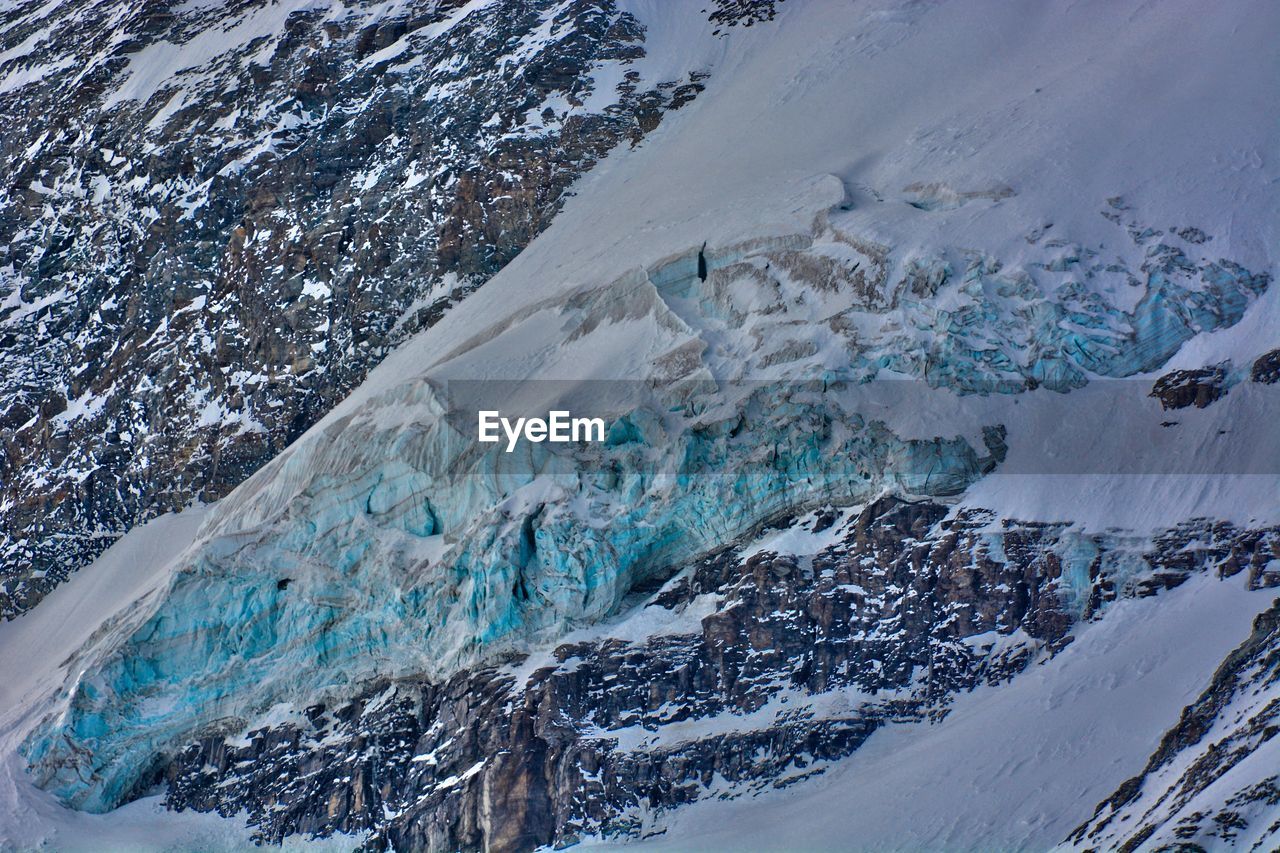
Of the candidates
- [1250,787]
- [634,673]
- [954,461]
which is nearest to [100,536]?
[634,673]

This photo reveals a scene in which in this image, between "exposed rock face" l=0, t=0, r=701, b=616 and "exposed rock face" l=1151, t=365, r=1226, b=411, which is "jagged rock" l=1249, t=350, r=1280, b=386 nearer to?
"exposed rock face" l=1151, t=365, r=1226, b=411

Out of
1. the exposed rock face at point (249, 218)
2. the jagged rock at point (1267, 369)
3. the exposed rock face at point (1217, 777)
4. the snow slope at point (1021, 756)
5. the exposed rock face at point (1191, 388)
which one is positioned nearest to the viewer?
the exposed rock face at point (1217, 777)

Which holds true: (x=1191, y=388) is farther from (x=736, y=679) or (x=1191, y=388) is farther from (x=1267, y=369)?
(x=736, y=679)

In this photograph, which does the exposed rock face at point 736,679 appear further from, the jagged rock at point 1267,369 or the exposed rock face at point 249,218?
the exposed rock face at point 249,218

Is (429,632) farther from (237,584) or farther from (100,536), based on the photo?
(100,536)

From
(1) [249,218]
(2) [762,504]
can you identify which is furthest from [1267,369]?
(1) [249,218]

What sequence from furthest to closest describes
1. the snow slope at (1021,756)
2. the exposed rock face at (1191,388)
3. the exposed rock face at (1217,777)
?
the exposed rock face at (1191,388) → the snow slope at (1021,756) → the exposed rock face at (1217,777)

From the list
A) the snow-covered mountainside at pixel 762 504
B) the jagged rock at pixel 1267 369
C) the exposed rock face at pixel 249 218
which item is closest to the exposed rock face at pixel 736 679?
the snow-covered mountainside at pixel 762 504
